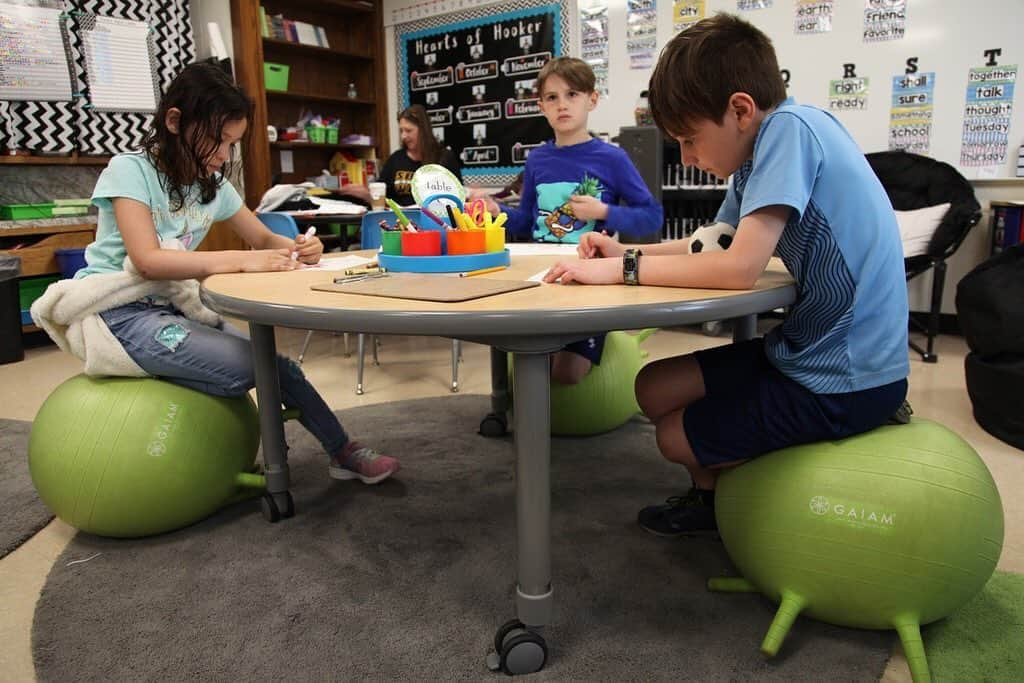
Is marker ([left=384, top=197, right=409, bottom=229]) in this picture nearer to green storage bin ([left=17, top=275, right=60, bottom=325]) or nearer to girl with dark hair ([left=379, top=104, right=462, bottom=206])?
girl with dark hair ([left=379, top=104, right=462, bottom=206])

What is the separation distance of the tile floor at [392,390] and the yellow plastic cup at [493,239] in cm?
98

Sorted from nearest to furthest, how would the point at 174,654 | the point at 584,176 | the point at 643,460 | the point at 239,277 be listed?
the point at 174,654 → the point at 239,277 → the point at 643,460 → the point at 584,176

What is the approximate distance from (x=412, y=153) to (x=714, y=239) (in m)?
2.98

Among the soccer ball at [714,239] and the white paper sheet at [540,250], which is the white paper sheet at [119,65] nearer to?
the white paper sheet at [540,250]

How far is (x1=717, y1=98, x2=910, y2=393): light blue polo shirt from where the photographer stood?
1033 millimetres

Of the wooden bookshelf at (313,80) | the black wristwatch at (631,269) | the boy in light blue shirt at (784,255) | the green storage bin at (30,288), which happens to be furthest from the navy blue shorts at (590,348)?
the wooden bookshelf at (313,80)

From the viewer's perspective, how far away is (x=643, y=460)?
201cm

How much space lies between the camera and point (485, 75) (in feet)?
16.4

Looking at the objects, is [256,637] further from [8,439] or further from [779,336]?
[8,439]

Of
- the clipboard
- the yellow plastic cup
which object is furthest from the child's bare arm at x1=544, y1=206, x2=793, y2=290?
the yellow plastic cup

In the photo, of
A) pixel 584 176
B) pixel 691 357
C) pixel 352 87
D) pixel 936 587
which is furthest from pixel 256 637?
pixel 352 87

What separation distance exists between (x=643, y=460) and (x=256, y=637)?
1131mm

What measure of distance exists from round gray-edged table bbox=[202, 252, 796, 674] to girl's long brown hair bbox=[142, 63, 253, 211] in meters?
0.46

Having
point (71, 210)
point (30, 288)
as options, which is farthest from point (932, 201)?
point (30, 288)
